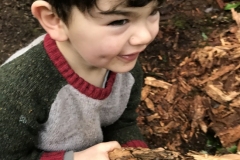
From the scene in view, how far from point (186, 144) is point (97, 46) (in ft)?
4.48

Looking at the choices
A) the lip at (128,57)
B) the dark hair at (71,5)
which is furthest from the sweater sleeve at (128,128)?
the dark hair at (71,5)

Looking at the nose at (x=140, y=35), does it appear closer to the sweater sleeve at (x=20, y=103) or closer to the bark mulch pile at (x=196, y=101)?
the sweater sleeve at (x=20, y=103)

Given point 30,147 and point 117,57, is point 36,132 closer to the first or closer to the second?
point 30,147

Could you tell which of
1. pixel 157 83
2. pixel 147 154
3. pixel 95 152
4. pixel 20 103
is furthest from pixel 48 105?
pixel 157 83

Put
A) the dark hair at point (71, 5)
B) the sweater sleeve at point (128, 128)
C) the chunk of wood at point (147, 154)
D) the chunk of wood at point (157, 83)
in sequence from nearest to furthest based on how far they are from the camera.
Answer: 1. the dark hair at point (71, 5)
2. the chunk of wood at point (147, 154)
3. the sweater sleeve at point (128, 128)
4. the chunk of wood at point (157, 83)

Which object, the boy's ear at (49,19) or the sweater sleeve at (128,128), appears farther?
the sweater sleeve at (128,128)

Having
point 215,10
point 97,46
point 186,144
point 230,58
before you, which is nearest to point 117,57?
point 97,46

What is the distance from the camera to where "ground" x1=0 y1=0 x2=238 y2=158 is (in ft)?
8.48

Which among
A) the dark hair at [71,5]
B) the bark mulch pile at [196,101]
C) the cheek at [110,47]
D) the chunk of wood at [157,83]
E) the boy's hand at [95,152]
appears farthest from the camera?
the chunk of wood at [157,83]

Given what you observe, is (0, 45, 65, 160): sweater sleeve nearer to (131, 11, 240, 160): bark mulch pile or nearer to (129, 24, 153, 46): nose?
(129, 24, 153, 46): nose

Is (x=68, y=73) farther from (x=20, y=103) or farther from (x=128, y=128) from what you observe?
(x=128, y=128)

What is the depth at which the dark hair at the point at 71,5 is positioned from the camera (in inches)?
49.1

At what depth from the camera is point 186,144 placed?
2551mm

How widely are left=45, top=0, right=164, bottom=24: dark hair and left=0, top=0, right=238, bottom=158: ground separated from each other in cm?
140
